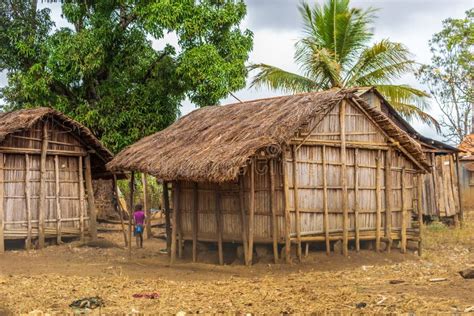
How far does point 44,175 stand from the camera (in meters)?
17.6

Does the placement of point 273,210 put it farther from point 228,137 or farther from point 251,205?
point 228,137

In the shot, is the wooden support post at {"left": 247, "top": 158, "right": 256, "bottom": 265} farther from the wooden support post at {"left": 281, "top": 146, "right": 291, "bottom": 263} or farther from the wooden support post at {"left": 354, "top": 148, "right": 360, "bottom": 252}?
the wooden support post at {"left": 354, "top": 148, "right": 360, "bottom": 252}

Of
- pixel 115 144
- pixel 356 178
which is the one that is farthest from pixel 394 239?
pixel 115 144

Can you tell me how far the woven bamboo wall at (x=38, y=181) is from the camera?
17.0 metres

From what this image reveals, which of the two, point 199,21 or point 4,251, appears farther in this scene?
point 199,21

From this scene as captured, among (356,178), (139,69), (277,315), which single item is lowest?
(277,315)

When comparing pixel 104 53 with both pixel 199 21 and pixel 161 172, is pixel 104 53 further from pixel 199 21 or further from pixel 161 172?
pixel 161 172

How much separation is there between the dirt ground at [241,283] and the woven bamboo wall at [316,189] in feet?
2.15

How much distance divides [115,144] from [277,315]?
13744 mm

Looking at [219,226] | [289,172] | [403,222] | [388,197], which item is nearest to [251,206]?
[289,172]

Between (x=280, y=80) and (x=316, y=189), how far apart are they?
30.0 feet

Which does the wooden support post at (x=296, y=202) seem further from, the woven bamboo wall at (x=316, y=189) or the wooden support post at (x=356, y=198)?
the wooden support post at (x=356, y=198)

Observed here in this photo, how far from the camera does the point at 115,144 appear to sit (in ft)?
71.2

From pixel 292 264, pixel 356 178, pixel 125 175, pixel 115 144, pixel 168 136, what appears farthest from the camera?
pixel 115 144
